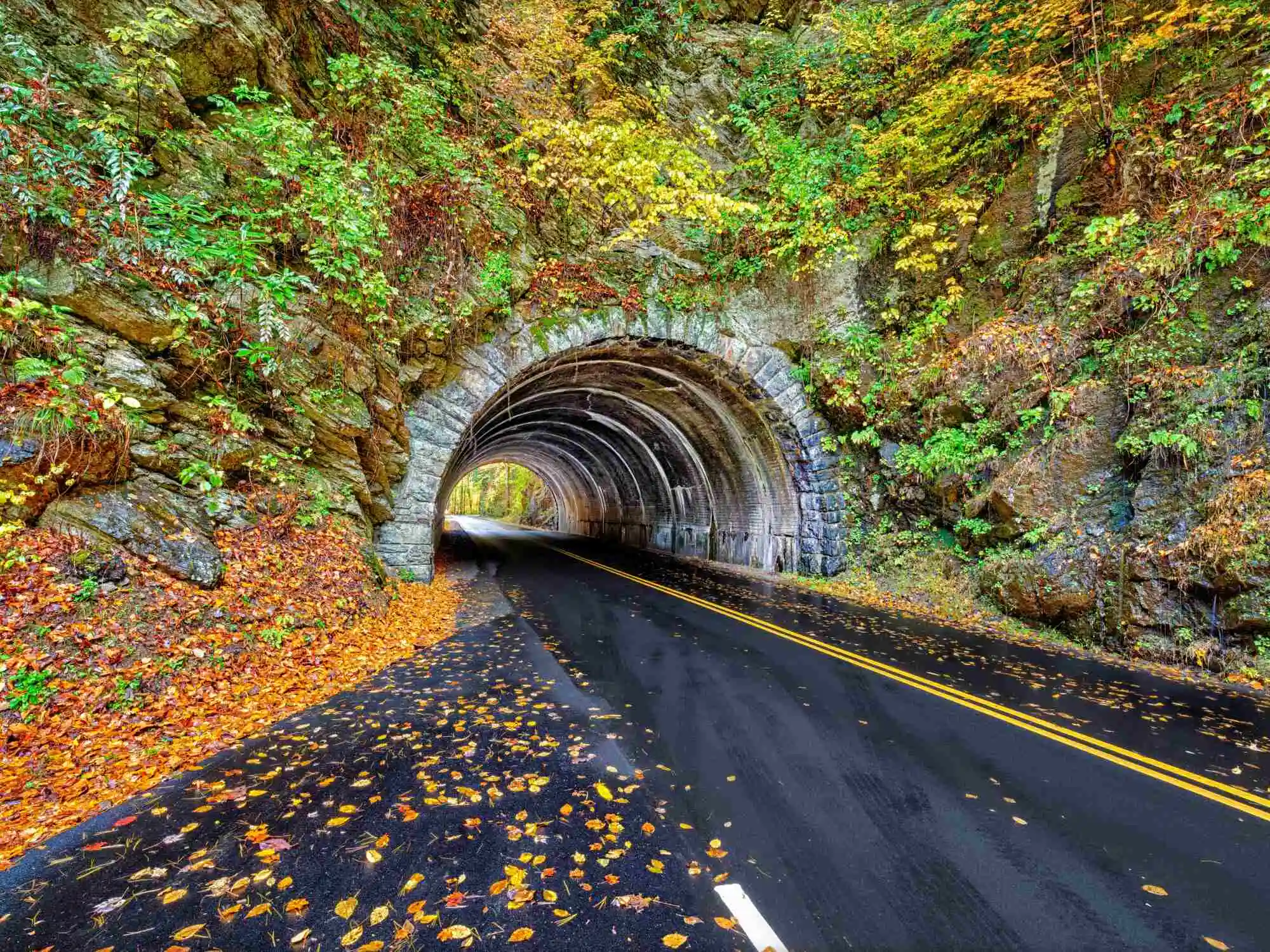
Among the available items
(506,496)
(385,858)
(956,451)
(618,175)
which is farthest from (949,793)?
(506,496)

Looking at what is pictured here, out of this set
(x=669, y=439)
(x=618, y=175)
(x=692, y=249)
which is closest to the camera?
(x=618, y=175)

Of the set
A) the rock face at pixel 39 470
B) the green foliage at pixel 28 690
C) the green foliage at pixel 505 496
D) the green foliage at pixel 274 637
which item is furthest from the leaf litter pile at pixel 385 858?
the green foliage at pixel 505 496

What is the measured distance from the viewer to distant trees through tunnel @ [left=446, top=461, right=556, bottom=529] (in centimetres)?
4272

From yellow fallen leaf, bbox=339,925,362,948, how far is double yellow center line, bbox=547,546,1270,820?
5.24m

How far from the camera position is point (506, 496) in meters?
53.4

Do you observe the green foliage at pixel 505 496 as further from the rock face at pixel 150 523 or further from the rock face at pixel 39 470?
the rock face at pixel 39 470

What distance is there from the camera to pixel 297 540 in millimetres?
6863

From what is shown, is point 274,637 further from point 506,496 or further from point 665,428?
point 506,496

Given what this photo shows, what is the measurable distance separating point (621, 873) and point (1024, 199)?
14.1 m

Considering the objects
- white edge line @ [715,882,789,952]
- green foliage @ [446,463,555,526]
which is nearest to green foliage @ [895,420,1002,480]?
white edge line @ [715,882,789,952]

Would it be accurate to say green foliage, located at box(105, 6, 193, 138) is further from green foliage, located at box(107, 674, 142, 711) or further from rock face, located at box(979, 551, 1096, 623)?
rock face, located at box(979, 551, 1096, 623)

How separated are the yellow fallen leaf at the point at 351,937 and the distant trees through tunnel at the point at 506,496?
35.7 metres

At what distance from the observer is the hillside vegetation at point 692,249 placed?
231 inches

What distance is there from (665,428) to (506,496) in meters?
38.7
